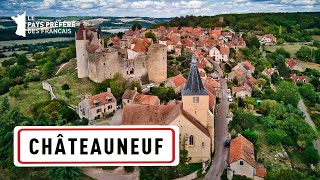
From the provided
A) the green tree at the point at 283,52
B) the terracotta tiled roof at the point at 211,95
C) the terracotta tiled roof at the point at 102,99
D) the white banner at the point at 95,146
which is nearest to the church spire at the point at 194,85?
the terracotta tiled roof at the point at 211,95

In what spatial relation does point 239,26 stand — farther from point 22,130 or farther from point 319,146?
point 22,130

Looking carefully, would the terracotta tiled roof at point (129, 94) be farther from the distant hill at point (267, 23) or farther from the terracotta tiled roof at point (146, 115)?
the distant hill at point (267, 23)

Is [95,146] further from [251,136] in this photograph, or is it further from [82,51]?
[82,51]

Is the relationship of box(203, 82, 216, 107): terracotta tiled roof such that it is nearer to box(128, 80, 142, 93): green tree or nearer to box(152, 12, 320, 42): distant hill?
box(128, 80, 142, 93): green tree

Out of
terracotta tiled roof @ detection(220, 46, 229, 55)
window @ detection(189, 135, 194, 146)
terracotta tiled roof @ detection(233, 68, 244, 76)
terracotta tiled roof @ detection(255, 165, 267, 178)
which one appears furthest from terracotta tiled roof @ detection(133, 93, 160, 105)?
terracotta tiled roof @ detection(220, 46, 229, 55)

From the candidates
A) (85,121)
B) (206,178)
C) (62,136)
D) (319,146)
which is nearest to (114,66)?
(85,121)
